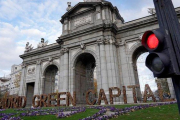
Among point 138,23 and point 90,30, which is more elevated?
point 138,23

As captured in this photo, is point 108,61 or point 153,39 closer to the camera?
point 153,39

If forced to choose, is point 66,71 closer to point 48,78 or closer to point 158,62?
point 48,78

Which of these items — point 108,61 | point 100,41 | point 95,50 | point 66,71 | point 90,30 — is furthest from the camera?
point 66,71

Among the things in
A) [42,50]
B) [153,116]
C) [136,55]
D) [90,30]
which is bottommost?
[153,116]

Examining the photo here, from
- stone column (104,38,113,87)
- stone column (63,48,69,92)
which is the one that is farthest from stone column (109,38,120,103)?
stone column (63,48,69,92)

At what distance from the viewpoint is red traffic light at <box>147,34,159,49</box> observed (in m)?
2.03

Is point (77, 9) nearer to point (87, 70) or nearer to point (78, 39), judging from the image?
point (78, 39)

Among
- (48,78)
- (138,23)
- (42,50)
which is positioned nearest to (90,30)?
(138,23)

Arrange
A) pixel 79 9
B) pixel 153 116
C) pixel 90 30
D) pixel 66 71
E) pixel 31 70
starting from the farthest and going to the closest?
pixel 31 70 → pixel 79 9 → pixel 66 71 → pixel 90 30 → pixel 153 116

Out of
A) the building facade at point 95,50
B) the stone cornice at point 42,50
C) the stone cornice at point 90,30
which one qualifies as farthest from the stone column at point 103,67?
the stone cornice at point 42,50

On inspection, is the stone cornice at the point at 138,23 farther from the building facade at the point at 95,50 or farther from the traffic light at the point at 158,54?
the traffic light at the point at 158,54

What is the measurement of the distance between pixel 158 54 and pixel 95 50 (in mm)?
18391

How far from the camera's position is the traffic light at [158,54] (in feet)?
6.09

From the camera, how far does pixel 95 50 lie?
→ 20281 millimetres
